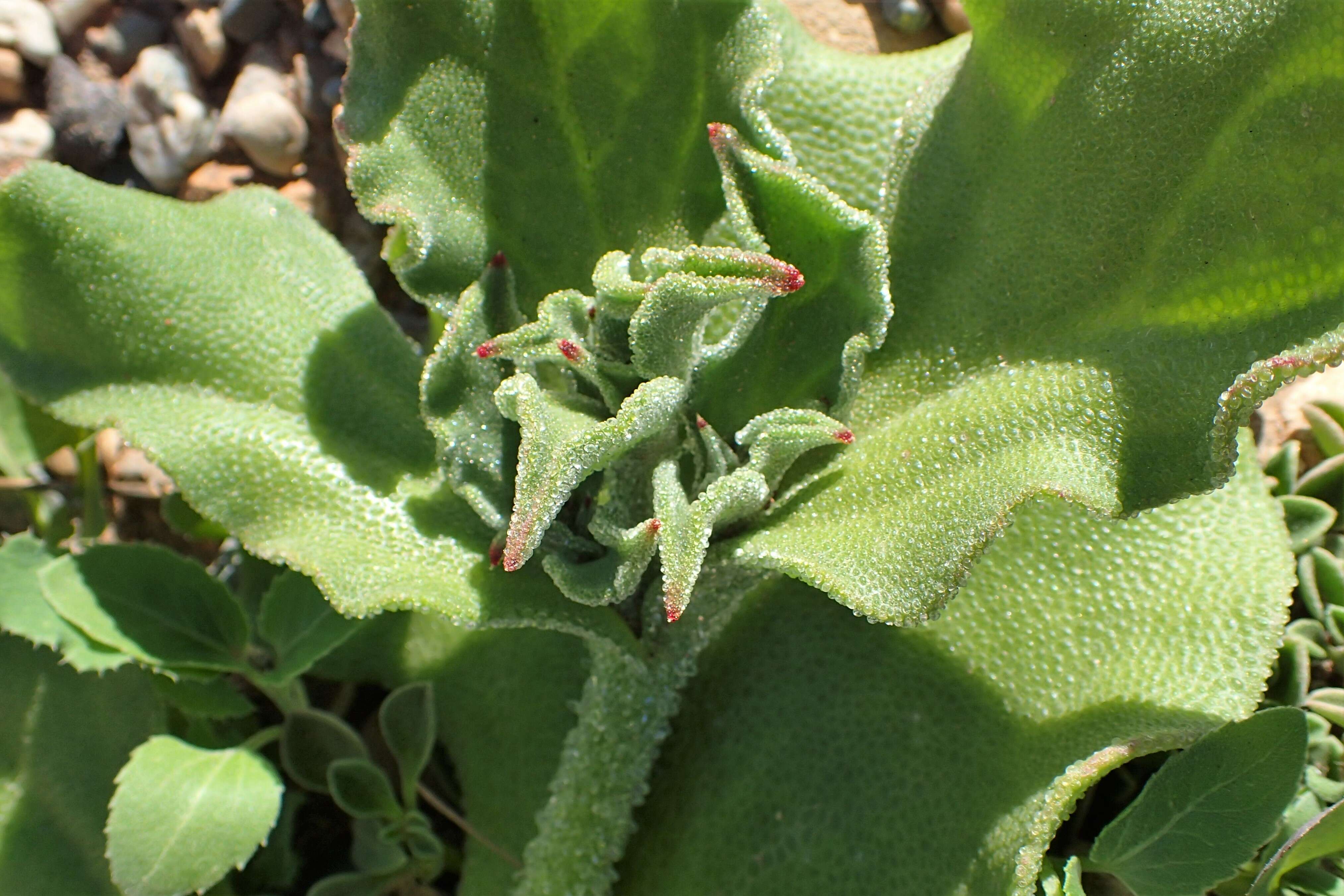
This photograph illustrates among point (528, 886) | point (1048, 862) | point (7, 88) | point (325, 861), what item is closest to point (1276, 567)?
point (1048, 862)

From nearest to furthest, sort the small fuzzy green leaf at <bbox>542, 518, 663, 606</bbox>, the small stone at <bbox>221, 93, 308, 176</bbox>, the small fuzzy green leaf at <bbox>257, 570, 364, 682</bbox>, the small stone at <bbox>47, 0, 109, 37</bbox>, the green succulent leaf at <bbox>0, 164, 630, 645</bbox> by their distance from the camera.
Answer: the small fuzzy green leaf at <bbox>542, 518, 663, 606</bbox>, the green succulent leaf at <bbox>0, 164, 630, 645</bbox>, the small fuzzy green leaf at <bbox>257, 570, 364, 682</bbox>, the small stone at <bbox>221, 93, 308, 176</bbox>, the small stone at <bbox>47, 0, 109, 37</bbox>

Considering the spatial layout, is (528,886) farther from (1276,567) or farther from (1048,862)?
(1276,567)

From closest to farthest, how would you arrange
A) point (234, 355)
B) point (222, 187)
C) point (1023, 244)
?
1. point (1023, 244)
2. point (234, 355)
3. point (222, 187)

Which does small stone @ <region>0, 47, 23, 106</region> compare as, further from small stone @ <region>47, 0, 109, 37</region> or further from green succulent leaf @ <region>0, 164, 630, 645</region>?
green succulent leaf @ <region>0, 164, 630, 645</region>

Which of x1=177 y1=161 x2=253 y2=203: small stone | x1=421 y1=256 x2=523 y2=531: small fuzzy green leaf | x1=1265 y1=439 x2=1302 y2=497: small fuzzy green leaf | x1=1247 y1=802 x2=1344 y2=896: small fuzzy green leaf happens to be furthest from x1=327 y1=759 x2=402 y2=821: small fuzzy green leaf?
x1=1265 y1=439 x2=1302 y2=497: small fuzzy green leaf

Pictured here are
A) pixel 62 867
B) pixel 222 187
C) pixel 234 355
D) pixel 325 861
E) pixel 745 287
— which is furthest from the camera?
pixel 222 187

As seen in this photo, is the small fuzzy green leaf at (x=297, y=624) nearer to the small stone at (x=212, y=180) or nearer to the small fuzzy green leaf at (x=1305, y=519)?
the small stone at (x=212, y=180)

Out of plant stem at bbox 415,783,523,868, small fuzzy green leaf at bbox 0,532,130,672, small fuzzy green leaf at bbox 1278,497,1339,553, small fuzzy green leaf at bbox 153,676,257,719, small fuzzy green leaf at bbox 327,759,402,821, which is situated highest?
small fuzzy green leaf at bbox 1278,497,1339,553

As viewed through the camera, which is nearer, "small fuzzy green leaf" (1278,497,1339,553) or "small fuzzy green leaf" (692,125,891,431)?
"small fuzzy green leaf" (692,125,891,431)
